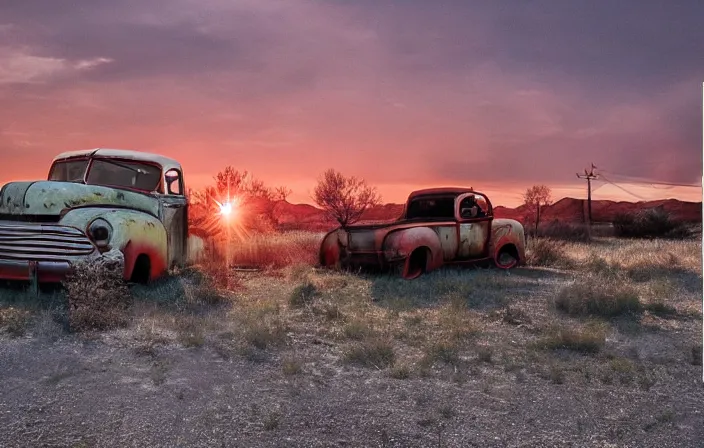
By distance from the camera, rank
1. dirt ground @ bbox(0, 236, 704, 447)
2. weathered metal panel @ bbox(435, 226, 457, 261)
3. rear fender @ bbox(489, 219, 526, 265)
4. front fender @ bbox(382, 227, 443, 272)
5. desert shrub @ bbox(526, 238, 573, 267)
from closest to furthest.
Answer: dirt ground @ bbox(0, 236, 704, 447) → front fender @ bbox(382, 227, 443, 272) → weathered metal panel @ bbox(435, 226, 457, 261) → rear fender @ bbox(489, 219, 526, 265) → desert shrub @ bbox(526, 238, 573, 267)

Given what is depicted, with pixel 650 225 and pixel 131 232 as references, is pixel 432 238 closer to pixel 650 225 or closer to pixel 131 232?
pixel 131 232

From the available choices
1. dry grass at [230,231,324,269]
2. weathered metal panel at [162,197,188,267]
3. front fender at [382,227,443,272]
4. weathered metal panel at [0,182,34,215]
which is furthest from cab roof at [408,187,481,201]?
weathered metal panel at [0,182,34,215]

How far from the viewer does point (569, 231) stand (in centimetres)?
2583

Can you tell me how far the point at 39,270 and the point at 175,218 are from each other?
242 cm

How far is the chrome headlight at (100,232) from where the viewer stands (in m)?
7.73

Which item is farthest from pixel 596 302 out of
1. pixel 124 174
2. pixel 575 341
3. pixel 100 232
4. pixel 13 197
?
pixel 13 197

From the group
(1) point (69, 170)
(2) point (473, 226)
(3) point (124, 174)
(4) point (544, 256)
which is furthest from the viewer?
(4) point (544, 256)

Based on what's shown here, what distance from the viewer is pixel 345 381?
17.0ft

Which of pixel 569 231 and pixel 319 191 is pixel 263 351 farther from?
pixel 569 231

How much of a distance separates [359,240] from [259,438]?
6.66 m

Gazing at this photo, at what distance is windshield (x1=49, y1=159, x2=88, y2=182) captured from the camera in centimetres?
944

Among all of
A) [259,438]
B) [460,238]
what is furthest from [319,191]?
[259,438]

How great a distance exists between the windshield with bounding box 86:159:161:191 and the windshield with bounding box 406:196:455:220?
492 cm

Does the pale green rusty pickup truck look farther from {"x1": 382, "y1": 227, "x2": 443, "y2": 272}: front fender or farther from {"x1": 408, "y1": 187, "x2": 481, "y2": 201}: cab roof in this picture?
{"x1": 408, "y1": 187, "x2": 481, "y2": 201}: cab roof
